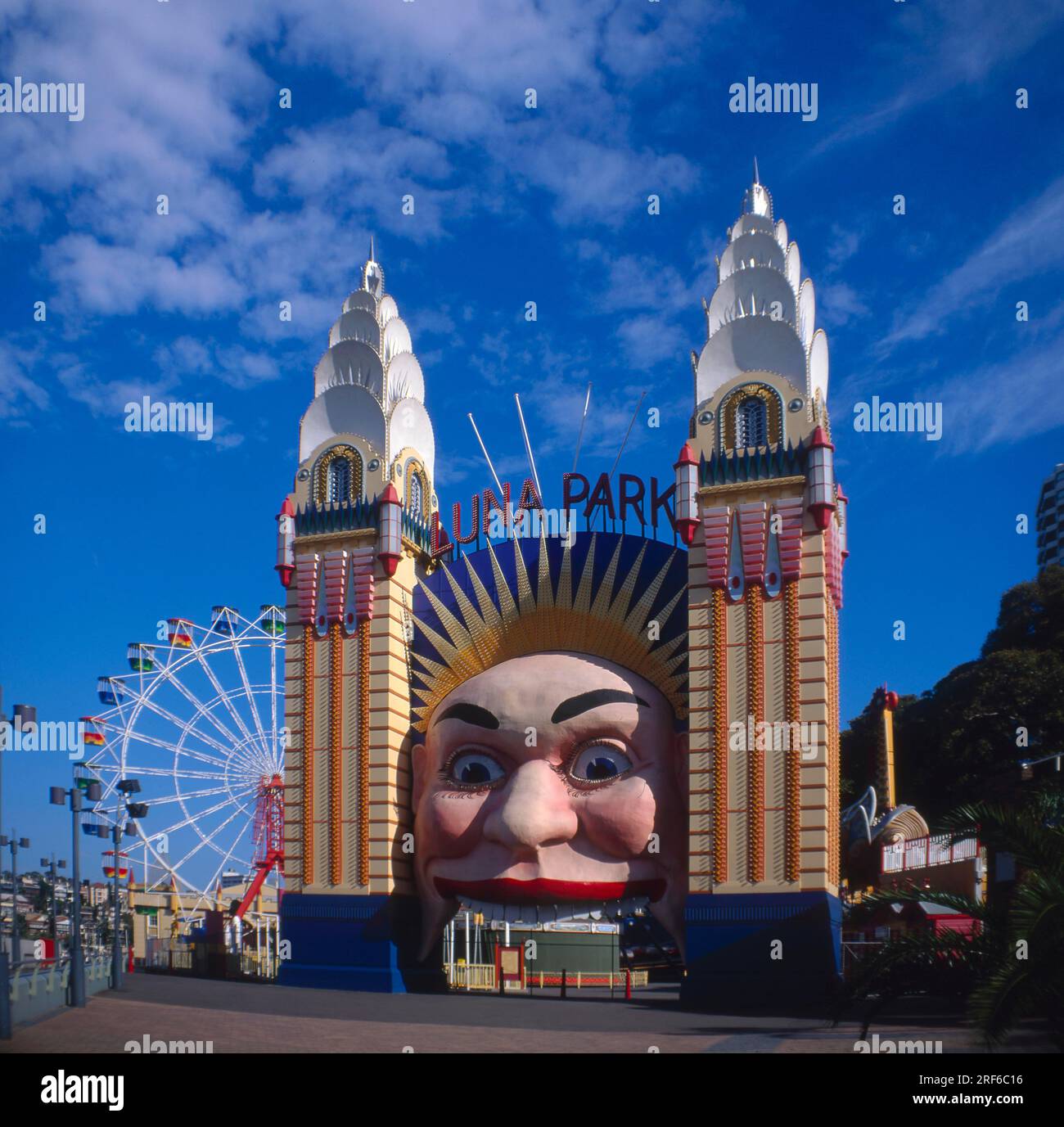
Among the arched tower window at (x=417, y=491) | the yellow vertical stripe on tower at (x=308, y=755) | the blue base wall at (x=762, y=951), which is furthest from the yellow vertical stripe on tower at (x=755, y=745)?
the yellow vertical stripe on tower at (x=308, y=755)

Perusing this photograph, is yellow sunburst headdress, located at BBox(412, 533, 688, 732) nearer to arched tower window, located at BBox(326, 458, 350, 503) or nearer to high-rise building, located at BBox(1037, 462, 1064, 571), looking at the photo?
arched tower window, located at BBox(326, 458, 350, 503)

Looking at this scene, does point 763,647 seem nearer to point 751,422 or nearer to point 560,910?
point 751,422

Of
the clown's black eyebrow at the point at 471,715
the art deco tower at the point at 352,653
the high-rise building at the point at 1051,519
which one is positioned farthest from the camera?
the high-rise building at the point at 1051,519

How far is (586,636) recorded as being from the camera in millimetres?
31359

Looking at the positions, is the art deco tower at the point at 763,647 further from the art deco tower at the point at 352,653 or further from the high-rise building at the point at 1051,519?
the high-rise building at the point at 1051,519

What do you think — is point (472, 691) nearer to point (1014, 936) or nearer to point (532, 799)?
point (532, 799)

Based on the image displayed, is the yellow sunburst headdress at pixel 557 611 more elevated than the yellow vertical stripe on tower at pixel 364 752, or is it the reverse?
the yellow sunburst headdress at pixel 557 611

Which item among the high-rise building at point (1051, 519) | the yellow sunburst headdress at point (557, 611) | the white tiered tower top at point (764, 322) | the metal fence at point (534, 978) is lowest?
the metal fence at point (534, 978)

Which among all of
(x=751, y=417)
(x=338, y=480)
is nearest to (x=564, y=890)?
(x=751, y=417)

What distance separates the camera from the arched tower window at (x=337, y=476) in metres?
33.8

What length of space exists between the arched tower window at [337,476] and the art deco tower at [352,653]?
39 mm

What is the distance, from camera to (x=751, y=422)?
30203mm
